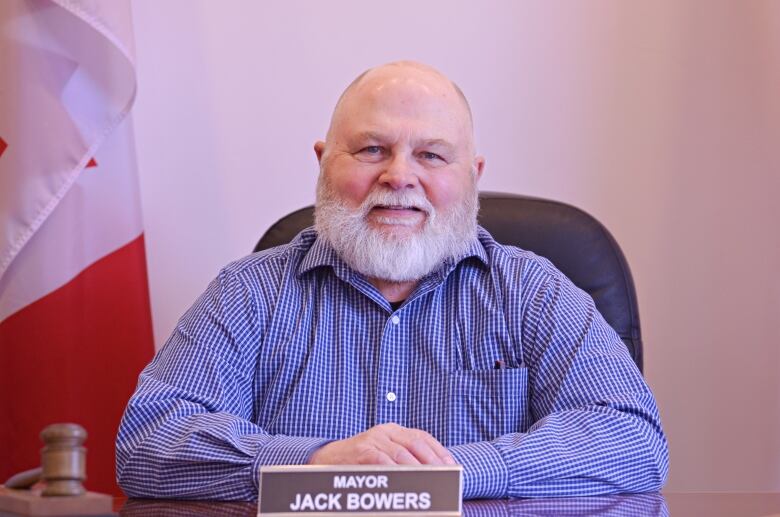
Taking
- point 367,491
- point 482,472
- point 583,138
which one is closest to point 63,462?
point 367,491

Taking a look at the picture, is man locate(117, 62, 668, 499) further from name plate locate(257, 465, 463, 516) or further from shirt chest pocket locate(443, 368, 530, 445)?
name plate locate(257, 465, 463, 516)

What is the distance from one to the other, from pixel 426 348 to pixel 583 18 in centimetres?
138

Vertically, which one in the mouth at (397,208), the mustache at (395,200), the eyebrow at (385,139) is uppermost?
the eyebrow at (385,139)

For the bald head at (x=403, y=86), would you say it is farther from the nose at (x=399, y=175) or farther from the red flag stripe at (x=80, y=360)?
the red flag stripe at (x=80, y=360)

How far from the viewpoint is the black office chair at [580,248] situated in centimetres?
232

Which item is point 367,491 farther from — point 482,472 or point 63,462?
point 482,472

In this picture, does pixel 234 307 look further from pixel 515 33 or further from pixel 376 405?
pixel 515 33

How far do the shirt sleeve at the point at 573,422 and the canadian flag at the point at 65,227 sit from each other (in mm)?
1114

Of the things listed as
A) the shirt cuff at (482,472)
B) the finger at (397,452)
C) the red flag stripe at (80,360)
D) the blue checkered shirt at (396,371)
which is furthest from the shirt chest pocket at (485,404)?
the red flag stripe at (80,360)

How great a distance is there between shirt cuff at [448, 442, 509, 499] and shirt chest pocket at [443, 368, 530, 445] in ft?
1.06

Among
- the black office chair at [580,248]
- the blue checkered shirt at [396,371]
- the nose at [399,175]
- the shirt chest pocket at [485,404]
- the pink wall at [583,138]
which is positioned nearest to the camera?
the blue checkered shirt at [396,371]

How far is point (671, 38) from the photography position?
120 inches

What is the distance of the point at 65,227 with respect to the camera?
2.58 m

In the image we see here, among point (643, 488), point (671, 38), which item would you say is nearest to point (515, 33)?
point (671, 38)
